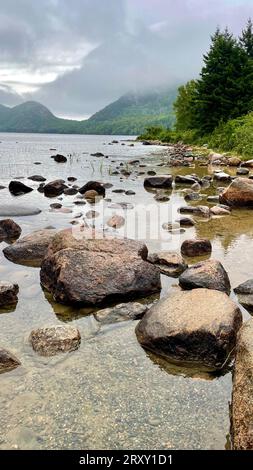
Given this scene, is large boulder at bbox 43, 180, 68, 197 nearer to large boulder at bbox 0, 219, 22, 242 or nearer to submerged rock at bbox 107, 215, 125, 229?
submerged rock at bbox 107, 215, 125, 229

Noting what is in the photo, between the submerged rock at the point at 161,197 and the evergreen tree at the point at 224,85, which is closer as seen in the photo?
the submerged rock at the point at 161,197

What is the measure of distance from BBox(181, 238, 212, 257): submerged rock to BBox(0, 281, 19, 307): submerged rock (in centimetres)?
363

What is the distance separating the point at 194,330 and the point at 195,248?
380 centimetres

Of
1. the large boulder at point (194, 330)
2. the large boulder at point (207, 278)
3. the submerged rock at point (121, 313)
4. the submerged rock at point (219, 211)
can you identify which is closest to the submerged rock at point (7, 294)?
the submerged rock at point (121, 313)

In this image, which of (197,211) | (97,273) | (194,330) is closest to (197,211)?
(197,211)

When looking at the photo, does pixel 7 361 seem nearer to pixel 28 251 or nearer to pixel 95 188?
pixel 28 251

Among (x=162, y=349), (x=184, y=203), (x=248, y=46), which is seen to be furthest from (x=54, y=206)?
(x=248, y=46)

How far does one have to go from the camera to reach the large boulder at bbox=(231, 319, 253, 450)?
307 cm

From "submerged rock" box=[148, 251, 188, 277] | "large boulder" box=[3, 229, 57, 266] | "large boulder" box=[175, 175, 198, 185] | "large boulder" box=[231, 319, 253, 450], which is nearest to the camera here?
"large boulder" box=[231, 319, 253, 450]

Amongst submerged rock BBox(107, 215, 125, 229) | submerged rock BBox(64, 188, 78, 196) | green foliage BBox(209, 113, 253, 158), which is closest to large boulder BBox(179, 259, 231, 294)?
submerged rock BBox(107, 215, 125, 229)

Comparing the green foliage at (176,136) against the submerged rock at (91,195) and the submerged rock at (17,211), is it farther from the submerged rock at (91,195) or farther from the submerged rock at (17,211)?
the submerged rock at (17,211)

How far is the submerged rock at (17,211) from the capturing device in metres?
11.7

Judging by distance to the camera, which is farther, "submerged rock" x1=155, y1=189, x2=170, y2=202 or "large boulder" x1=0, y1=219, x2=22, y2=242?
"submerged rock" x1=155, y1=189, x2=170, y2=202

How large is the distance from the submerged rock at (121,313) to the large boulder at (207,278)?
0.92 meters
